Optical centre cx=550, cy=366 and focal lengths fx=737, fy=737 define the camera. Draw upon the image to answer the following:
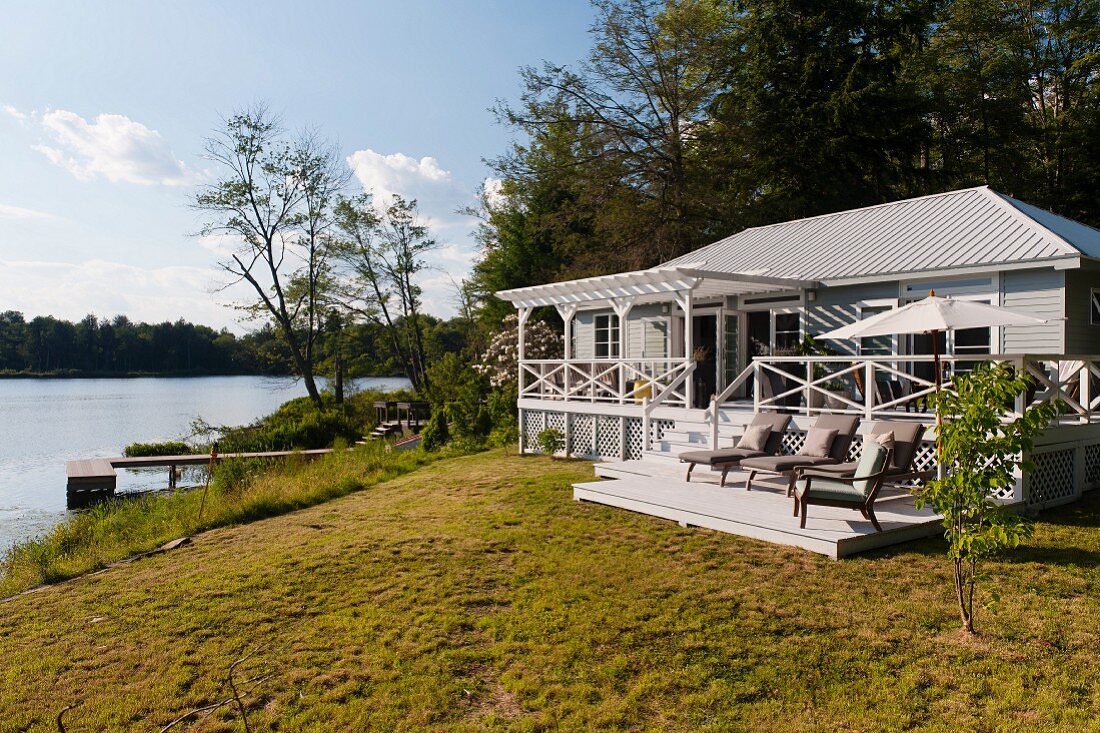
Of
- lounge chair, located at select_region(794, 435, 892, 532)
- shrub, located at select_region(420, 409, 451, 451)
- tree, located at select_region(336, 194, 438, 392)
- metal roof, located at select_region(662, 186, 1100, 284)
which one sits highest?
tree, located at select_region(336, 194, 438, 392)

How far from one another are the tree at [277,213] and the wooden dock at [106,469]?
994 centimetres

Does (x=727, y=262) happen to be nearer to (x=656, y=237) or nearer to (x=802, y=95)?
(x=656, y=237)

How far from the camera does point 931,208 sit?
15195 mm

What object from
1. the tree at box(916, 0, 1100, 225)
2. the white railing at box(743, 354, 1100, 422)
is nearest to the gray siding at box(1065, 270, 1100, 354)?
the white railing at box(743, 354, 1100, 422)

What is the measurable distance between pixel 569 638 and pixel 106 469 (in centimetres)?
1810

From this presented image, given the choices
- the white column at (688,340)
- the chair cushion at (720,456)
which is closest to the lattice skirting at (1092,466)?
the chair cushion at (720,456)

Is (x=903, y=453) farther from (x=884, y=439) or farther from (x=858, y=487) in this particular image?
(x=858, y=487)

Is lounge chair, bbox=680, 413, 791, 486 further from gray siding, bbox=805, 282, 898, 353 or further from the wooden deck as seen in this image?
gray siding, bbox=805, 282, 898, 353

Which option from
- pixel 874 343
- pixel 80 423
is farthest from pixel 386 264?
pixel 874 343

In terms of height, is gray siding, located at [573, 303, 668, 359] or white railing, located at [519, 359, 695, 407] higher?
gray siding, located at [573, 303, 668, 359]

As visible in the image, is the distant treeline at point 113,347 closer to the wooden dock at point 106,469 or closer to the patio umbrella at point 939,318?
the wooden dock at point 106,469

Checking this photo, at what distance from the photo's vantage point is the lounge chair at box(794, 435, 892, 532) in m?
7.41

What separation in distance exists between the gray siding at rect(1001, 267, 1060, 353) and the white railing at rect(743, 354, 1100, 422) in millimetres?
370

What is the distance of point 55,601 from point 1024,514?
35.4 ft
